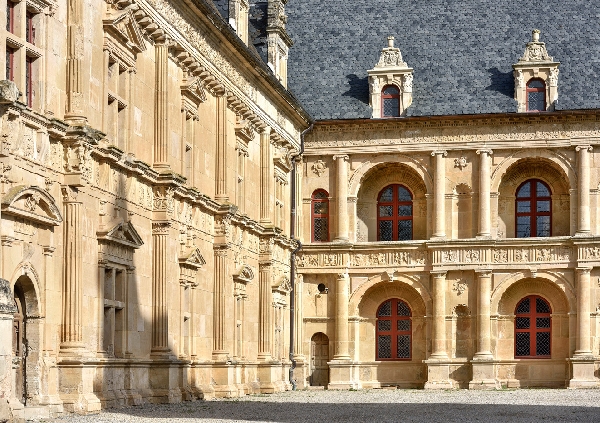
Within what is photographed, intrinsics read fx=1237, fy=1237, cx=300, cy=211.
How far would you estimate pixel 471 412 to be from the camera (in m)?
25.7

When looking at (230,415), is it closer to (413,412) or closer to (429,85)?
(413,412)

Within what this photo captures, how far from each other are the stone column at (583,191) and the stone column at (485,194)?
3185 millimetres

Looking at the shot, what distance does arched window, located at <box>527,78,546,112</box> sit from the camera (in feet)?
150

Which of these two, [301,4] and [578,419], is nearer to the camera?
[578,419]

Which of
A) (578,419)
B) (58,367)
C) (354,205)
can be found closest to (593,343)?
(354,205)

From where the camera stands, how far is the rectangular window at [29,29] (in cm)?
2122

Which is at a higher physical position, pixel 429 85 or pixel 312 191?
pixel 429 85

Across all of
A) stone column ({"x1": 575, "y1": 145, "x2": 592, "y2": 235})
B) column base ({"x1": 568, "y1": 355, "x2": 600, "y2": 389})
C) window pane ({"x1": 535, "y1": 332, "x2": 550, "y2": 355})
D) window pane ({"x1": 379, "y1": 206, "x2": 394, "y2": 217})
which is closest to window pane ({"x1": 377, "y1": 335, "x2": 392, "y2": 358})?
window pane ({"x1": 379, "y1": 206, "x2": 394, "y2": 217})

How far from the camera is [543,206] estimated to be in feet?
152

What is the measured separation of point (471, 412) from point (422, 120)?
2155 cm

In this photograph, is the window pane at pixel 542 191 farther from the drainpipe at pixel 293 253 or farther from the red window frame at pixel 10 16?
the red window frame at pixel 10 16

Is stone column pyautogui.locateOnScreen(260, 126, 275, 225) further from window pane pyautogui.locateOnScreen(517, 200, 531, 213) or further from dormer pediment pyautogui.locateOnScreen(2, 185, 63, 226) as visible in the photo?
dormer pediment pyautogui.locateOnScreen(2, 185, 63, 226)

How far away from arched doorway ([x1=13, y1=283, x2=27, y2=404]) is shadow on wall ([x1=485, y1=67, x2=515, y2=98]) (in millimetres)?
28378

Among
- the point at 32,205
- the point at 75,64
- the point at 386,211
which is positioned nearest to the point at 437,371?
the point at 386,211
